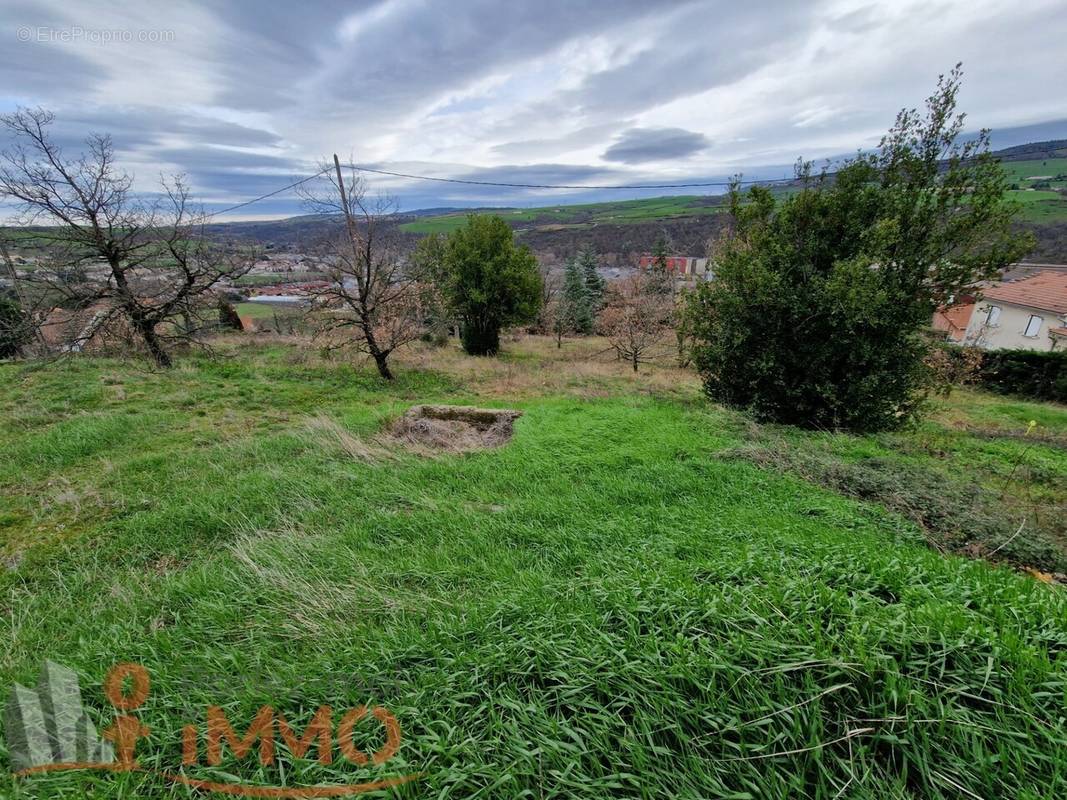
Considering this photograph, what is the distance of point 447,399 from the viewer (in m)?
10.9

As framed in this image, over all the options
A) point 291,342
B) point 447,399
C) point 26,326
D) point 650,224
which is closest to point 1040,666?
point 447,399

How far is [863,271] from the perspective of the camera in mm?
6695

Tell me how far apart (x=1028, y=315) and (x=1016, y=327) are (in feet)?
3.39

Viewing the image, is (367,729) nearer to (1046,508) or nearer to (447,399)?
(1046,508)

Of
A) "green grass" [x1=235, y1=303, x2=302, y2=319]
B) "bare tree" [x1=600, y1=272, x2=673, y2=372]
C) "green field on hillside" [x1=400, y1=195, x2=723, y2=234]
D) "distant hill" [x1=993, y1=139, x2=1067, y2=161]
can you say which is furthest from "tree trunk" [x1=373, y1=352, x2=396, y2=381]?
"distant hill" [x1=993, y1=139, x2=1067, y2=161]

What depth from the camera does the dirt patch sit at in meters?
6.27

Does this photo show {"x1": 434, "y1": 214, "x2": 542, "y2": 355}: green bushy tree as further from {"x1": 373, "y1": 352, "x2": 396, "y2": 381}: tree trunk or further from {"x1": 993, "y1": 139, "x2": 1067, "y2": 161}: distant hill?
{"x1": 993, "y1": 139, "x2": 1067, "y2": 161}: distant hill

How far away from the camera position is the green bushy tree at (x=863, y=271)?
23.0 feet

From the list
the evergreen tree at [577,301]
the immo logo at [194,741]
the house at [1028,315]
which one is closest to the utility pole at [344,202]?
the immo logo at [194,741]

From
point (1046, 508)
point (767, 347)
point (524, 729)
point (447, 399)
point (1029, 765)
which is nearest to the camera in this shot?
point (1029, 765)

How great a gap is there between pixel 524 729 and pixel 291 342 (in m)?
20.1

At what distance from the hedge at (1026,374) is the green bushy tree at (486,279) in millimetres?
18088

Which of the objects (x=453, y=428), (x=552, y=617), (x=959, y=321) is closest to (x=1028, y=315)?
(x=959, y=321)

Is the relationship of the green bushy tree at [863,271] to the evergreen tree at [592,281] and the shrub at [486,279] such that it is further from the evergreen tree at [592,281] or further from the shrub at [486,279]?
the evergreen tree at [592,281]
